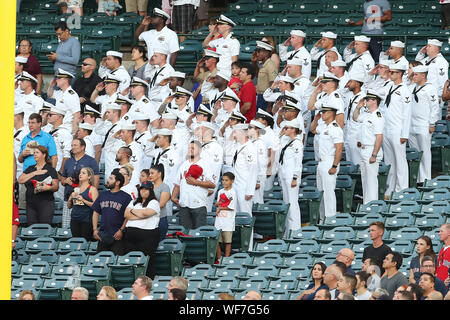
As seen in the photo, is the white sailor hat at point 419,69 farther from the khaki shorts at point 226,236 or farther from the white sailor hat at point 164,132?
the khaki shorts at point 226,236

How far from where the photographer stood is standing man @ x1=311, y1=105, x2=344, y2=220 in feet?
56.3

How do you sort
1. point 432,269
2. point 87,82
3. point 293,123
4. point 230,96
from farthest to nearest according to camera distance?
1. point 87,82
2. point 230,96
3. point 293,123
4. point 432,269

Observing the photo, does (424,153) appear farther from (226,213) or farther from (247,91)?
(226,213)

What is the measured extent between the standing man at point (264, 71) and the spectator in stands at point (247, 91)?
698mm

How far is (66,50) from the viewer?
20.4 metres

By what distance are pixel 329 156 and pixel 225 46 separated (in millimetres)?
3339

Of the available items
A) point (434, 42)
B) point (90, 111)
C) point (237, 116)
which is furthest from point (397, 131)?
point (90, 111)

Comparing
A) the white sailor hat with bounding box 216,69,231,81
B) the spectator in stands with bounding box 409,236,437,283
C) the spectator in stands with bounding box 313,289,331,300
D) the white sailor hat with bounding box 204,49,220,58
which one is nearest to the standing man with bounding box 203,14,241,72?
the white sailor hat with bounding box 216,69,231,81

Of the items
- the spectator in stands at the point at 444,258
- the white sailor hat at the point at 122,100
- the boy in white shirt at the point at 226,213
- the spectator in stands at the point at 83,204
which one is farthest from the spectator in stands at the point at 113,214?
the spectator in stands at the point at 444,258

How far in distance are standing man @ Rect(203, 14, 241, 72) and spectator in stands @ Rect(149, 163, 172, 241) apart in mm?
4001

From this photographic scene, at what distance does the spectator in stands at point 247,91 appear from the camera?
61.3 feet

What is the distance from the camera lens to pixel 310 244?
1544cm

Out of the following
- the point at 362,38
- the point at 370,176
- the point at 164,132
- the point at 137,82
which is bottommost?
the point at 370,176

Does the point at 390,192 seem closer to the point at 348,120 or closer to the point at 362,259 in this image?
the point at 348,120
